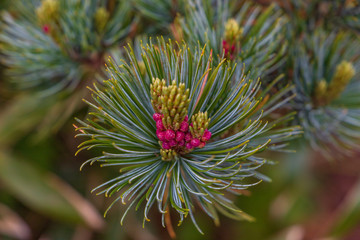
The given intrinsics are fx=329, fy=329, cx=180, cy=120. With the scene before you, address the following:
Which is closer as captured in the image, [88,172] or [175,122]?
[175,122]

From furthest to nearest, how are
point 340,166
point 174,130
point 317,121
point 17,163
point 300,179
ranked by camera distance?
point 340,166 → point 300,179 → point 17,163 → point 317,121 → point 174,130

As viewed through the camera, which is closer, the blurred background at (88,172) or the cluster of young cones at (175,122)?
the cluster of young cones at (175,122)

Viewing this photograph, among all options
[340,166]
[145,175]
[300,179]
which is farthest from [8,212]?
[340,166]

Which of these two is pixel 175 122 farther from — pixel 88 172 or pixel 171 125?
pixel 88 172

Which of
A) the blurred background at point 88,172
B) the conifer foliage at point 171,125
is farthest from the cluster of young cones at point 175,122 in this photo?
the blurred background at point 88,172

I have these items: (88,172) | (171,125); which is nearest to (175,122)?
(171,125)

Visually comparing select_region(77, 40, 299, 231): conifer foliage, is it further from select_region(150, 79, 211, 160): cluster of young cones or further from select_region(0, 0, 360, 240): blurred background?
select_region(0, 0, 360, 240): blurred background

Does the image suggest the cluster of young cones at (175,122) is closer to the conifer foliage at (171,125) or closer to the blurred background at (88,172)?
the conifer foliage at (171,125)

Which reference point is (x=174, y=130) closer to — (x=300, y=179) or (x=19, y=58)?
(x=19, y=58)
